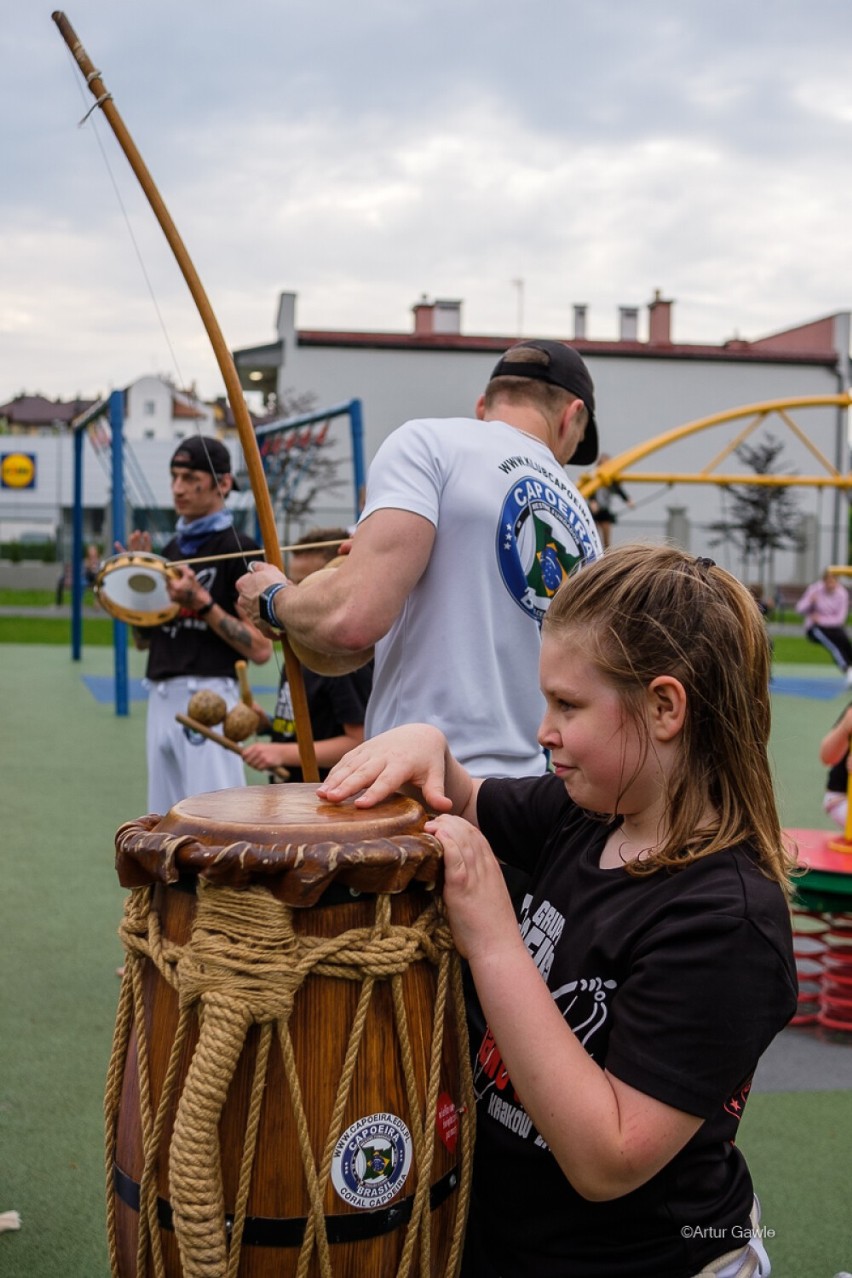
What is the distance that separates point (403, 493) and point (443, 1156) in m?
1.14

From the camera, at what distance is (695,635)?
1362 millimetres

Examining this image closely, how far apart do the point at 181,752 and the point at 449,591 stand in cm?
244

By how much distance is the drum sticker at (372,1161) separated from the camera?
129 cm

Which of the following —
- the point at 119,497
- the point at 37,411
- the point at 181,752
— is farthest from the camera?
the point at 37,411

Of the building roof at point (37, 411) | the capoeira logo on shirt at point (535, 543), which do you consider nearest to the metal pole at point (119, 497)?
the capoeira logo on shirt at point (535, 543)

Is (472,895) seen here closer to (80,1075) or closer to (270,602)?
(270,602)

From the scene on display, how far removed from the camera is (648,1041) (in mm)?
1215

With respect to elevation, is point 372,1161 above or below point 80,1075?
above

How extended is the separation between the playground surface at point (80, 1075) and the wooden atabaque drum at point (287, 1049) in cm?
54

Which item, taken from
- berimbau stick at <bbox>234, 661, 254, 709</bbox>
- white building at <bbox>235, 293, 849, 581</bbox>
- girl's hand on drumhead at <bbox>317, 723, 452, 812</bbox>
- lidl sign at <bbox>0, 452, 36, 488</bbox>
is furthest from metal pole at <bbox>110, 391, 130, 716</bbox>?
lidl sign at <bbox>0, 452, 36, 488</bbox>

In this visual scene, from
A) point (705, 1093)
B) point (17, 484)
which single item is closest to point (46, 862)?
point (705, 1093)

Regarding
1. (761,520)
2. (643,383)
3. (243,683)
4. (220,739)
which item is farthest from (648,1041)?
(643,383)

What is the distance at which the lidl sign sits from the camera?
36.8 meters

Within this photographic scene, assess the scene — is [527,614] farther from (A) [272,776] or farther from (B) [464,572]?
(A) [272,776]
